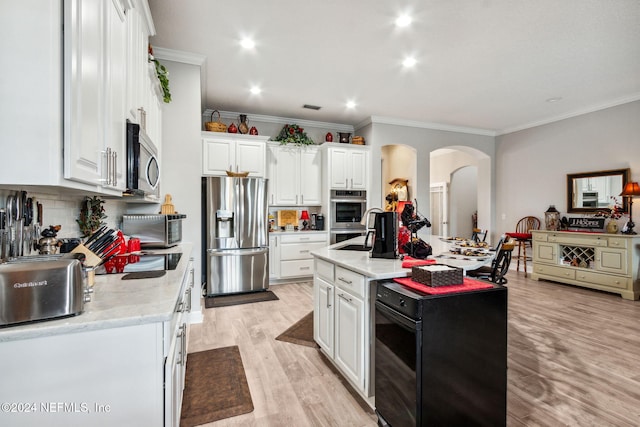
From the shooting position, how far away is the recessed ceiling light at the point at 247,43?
3008mm

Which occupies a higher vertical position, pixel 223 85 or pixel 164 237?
pixel 223 85

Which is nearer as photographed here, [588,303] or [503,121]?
[588,303]

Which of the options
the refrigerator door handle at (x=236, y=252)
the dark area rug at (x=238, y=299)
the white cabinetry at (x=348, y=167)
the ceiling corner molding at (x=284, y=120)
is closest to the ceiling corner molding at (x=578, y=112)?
the white cabinetry at (x=348, y=167)

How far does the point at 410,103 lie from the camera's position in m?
4.76

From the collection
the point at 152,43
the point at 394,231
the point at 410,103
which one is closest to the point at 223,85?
the point at 152,43

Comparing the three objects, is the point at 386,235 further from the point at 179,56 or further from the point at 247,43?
the point at 179,56

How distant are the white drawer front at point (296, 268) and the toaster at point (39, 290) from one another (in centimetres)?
400

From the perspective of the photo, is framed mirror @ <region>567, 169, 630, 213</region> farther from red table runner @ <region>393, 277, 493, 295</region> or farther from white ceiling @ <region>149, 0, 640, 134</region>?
red table runner @ <region>393, 277, 493, 295</region>

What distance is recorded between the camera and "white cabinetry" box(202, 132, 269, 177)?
15.0 feet

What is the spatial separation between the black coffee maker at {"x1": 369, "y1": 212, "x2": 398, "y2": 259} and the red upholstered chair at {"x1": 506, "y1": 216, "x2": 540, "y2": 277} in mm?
4271

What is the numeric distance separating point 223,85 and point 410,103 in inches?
110

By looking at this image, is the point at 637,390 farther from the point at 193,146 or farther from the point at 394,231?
the point at 193,146

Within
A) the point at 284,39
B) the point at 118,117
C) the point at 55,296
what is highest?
the point at 284,39

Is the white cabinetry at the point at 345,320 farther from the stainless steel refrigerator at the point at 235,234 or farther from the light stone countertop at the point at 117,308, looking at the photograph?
the stainless steel refrigerator at the point at 235,234
